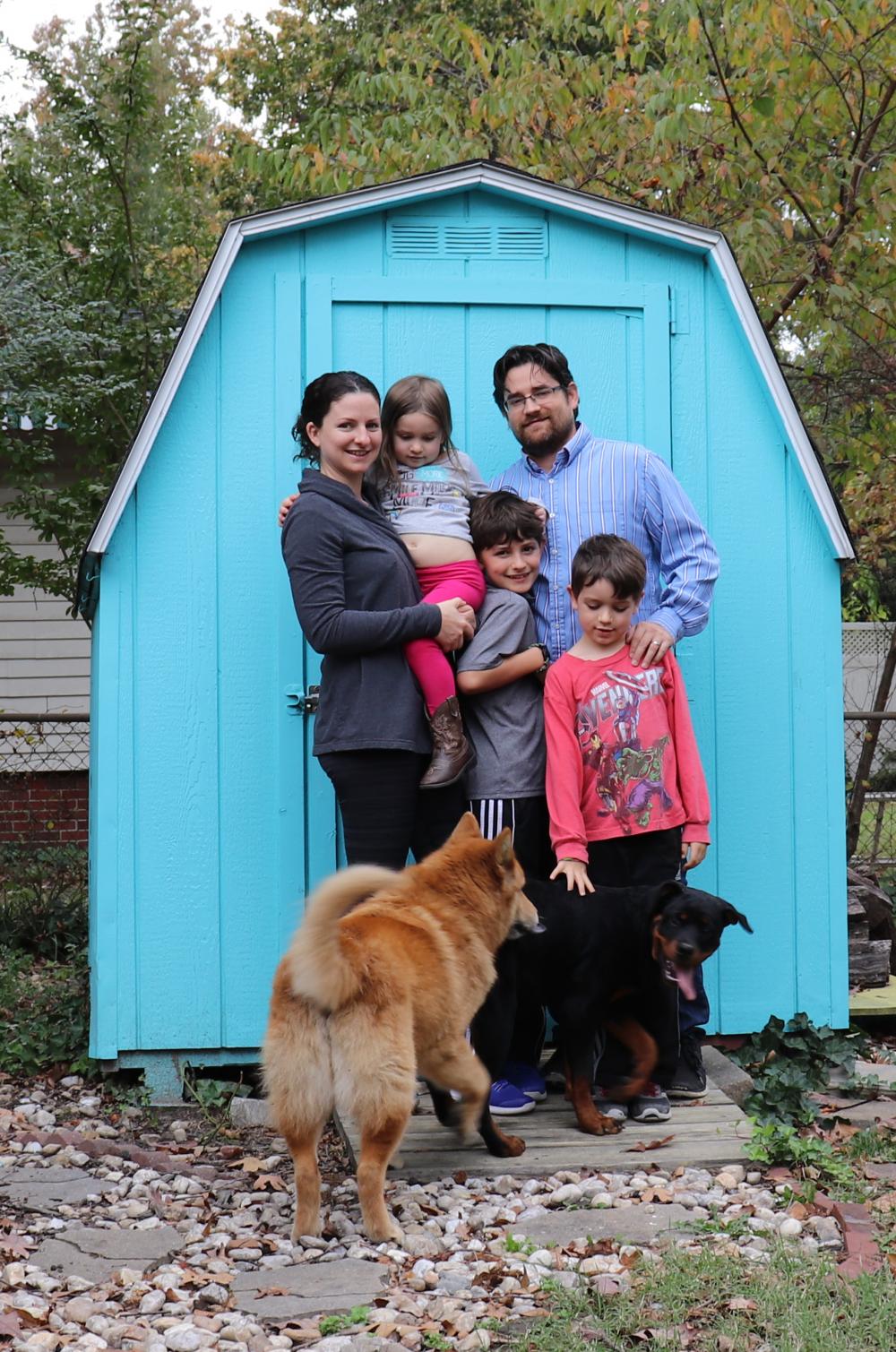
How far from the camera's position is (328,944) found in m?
3.09

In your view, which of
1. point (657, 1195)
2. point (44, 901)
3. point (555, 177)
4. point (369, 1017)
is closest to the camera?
point (369, 1017)

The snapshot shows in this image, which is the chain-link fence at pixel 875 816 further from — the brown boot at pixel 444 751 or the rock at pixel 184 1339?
the rock at pixel 184 1339

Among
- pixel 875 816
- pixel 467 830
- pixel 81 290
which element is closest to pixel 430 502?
pixel 467 830

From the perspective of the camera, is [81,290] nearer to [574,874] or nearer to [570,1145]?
[574,874]

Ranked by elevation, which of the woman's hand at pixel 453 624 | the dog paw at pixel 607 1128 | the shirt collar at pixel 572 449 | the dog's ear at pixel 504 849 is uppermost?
the shirt collar at pixel 572 449

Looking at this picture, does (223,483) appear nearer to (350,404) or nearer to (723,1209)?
A: (350,404)

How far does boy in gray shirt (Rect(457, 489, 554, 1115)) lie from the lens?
4047mm

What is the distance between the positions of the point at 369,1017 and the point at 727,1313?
3.38 feet

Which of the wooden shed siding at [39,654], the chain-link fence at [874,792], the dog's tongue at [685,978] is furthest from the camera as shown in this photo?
the wooden shed siding at [39,654]

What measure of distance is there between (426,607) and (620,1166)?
170 cm

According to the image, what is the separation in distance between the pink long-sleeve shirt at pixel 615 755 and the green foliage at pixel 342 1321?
4.85ft

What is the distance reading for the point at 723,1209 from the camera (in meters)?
3.43

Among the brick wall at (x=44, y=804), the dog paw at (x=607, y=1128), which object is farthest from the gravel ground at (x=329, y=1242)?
the brick wall at (x=44, y=804)

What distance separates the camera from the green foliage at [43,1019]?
5.21 meters
